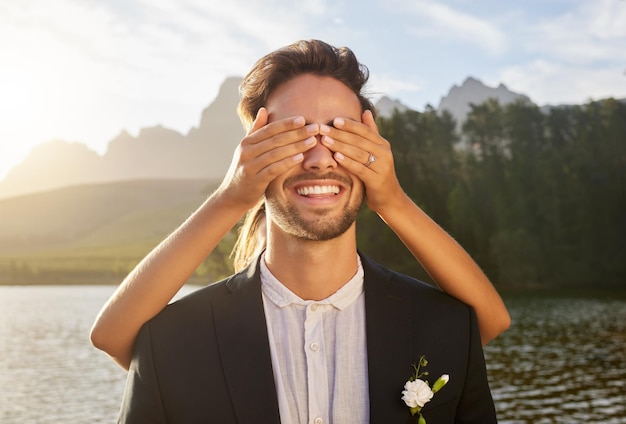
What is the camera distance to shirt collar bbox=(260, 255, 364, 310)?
11.5 ft

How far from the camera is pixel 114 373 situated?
40812 millimetres

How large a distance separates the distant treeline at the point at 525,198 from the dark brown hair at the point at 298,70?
215 feet

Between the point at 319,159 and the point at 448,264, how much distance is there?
34.0 inches

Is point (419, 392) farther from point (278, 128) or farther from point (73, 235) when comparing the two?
point (73, 235)

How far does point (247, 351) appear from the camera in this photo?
3.34 meters

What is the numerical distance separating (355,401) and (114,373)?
Result: 39764 millimetres

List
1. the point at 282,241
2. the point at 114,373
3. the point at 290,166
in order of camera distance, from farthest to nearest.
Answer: the point at 114,373 < the point at 282,241 < the point at 290,166

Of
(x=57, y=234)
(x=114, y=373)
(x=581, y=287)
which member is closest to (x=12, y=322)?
(x=114, y=373)

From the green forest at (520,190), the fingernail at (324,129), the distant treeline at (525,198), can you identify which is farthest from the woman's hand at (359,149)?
the distant treeline at (525,198)

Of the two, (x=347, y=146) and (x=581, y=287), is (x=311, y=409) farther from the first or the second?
(x=581, y=287)

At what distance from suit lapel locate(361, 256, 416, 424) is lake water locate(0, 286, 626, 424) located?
78.1 feet

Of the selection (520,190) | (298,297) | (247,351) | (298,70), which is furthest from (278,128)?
(520,190)

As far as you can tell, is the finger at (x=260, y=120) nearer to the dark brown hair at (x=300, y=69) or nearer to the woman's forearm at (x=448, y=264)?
the dark brown hair at (x=300, y=69)

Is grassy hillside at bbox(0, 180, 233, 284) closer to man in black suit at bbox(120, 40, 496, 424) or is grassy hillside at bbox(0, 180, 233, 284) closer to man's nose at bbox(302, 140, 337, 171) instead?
man in black suit at bbox(120, 40, 496, 424)
